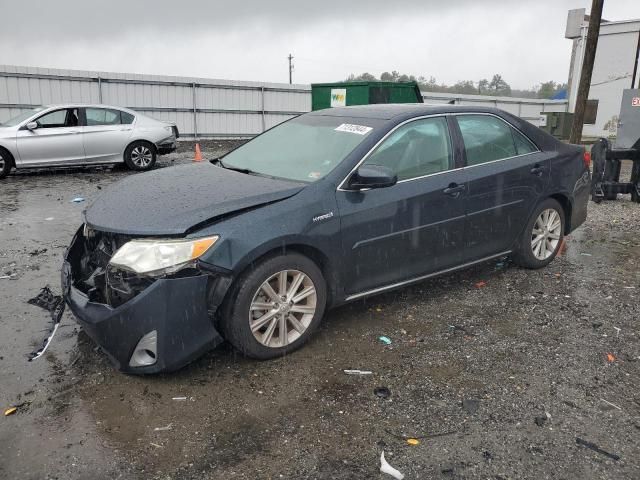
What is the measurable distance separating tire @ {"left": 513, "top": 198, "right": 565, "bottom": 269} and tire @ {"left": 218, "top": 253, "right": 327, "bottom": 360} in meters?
2.48

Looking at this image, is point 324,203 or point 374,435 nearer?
point 374,435

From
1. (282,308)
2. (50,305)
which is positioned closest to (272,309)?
(282,308)

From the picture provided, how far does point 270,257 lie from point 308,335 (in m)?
0.66

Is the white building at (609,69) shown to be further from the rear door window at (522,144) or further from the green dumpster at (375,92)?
the rear door window at (522,144)

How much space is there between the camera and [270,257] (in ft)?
11.5

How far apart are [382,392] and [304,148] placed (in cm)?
204

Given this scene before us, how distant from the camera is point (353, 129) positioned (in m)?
4.32

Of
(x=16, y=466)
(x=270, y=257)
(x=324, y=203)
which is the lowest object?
(x=16, y=466)

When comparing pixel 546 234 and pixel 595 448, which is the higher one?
pixel 546 234

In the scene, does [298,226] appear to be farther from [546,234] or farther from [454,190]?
[546,234]

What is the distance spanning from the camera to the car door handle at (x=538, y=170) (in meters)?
5.14

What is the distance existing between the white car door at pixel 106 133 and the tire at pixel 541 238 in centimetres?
994

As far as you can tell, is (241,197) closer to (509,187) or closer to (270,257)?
(270,257)

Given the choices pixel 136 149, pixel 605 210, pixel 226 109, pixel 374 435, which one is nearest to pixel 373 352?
pixel 374 435
